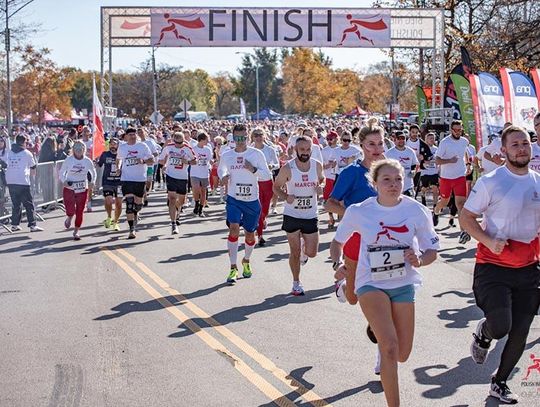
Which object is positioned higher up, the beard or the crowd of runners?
the beard

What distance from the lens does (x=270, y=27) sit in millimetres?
28391

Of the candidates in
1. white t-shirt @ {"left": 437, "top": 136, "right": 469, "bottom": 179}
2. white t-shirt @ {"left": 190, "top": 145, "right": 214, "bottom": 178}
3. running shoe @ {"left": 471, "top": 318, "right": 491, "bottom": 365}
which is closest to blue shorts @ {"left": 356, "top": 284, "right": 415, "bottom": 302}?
running shoe @ {"left": 471, "top": 318, "right": 491, "bottom": 365}

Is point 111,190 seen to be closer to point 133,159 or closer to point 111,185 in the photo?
point 111,185

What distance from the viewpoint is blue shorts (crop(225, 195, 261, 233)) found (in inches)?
452

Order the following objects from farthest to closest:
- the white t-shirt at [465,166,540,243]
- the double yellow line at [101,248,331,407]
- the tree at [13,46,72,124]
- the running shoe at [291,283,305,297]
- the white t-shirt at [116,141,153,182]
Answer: the tree at [13,46,72,124], the white t-shirt at [116,141,153,182], the running shoe at [291,283,305,297], the double yellow line at [101,248,331,407], the white t-shirt at [465,166,540,243]

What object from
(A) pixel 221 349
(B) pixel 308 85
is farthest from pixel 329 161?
(B) pixel 308 85

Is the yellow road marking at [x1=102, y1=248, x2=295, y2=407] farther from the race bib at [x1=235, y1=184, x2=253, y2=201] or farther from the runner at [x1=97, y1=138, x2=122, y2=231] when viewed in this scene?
the runner at [x1=97, y1=138, x2=122, y2=231]

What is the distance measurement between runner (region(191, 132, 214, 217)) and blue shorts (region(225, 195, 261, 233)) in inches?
298

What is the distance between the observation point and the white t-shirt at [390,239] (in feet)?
18.5

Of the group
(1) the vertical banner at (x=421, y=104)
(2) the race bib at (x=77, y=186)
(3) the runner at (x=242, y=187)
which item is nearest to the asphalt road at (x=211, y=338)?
(3) the runner at (x=242, y=187)

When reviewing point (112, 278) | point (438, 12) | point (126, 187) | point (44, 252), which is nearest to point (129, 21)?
point (438, 12)

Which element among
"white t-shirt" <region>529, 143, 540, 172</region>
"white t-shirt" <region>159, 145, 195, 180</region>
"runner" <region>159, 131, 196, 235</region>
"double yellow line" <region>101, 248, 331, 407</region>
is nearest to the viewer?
"double yellow line" <region>101, 248, 331, 407</region>

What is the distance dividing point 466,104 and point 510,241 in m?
16.7

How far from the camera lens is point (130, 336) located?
27.4 ft
